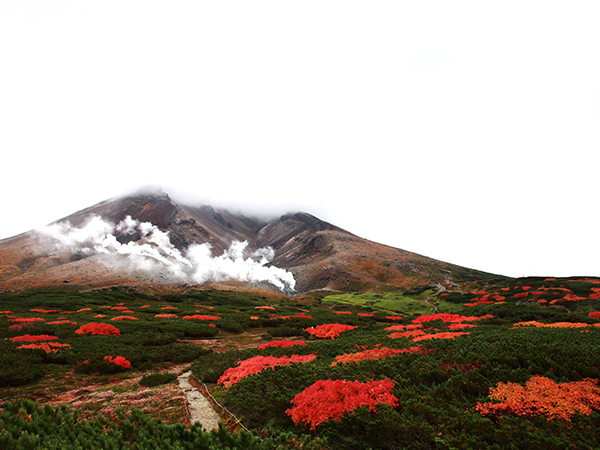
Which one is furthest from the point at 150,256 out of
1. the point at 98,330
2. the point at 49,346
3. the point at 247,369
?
the point at 247,369

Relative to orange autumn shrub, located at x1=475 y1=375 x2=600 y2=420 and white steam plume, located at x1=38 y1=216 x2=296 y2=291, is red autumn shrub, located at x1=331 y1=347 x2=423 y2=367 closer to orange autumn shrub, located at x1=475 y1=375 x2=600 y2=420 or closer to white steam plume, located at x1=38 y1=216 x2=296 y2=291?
orange autumn shrub, located at x1=475 y1=375 x2=600 y2=420

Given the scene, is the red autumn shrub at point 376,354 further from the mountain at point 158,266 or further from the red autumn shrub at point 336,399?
the mountain at point 158,266

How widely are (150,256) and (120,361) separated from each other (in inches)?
5677

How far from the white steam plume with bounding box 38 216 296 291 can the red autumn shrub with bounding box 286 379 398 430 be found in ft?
460

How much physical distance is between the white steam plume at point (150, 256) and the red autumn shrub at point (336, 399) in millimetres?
140081

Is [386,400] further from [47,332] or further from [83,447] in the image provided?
[47,332]

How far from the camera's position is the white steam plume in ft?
451

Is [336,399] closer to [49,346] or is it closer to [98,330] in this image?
[49,346]

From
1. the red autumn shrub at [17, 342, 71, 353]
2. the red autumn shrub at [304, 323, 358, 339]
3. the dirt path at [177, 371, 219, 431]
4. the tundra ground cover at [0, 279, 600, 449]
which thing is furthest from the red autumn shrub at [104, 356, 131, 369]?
the red autumn shrub at [304, 323, 358, 339]

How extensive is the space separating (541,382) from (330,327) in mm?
22086

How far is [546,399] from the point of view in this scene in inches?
263

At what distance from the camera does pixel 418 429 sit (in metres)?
6.29

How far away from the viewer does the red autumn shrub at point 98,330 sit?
2264 centimetres

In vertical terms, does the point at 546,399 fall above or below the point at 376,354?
above
